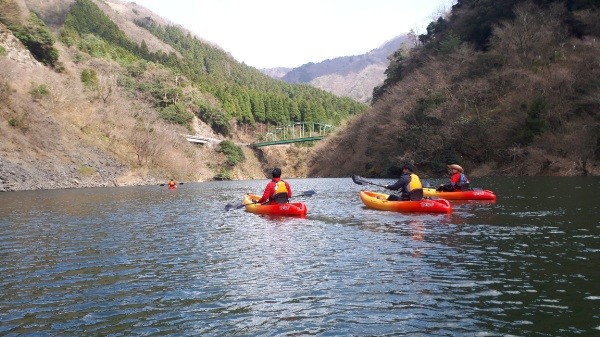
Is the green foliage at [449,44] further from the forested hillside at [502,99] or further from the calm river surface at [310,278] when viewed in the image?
the calm river surface at [310,278]

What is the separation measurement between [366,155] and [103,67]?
1966 inches

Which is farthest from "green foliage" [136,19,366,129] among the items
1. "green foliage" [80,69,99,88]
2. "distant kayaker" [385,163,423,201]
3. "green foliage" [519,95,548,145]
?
"distant kayaker" [385,163,423,201]

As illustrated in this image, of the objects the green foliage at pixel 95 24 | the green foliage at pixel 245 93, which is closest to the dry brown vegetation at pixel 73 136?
the green foliage at pixel 95 24

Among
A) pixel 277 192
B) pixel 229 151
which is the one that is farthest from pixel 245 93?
pixel 277 192

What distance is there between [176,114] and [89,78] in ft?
75.0

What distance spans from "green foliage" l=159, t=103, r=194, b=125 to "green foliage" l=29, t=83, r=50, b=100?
37.5 meters

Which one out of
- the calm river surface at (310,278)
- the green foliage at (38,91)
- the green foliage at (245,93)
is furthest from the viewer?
the green foliage at (245,93)

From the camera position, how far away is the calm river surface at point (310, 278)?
6621mm

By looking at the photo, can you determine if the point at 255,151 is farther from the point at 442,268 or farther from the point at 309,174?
the point at 442,268

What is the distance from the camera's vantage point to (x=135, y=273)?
32.0 ft

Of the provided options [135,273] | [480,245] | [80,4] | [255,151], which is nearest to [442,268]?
[480,245]

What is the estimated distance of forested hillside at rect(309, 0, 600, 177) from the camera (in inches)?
1727

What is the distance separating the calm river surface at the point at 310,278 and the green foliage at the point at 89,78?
2416 inches

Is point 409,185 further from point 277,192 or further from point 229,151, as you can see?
point 229,151
